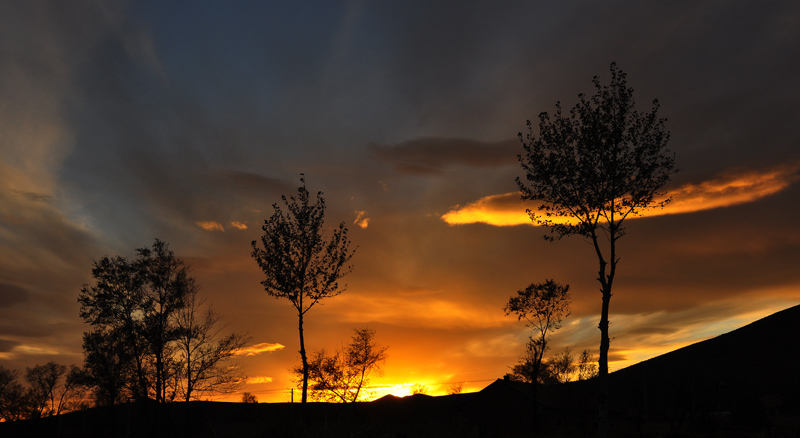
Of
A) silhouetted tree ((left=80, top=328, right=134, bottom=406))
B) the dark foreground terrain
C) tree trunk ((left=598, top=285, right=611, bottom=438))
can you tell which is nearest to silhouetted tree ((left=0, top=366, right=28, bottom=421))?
the dark foreground terrain

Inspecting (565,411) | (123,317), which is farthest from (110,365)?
(565,411)

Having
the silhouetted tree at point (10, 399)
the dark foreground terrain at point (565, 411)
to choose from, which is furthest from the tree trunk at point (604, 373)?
the silhouetted tree at point (10, 399)

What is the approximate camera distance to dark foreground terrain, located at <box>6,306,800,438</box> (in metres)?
13.8

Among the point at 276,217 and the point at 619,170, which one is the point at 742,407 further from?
the point at 276,217

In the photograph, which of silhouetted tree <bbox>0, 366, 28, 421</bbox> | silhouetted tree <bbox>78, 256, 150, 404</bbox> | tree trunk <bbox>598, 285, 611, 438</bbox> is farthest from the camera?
silhouetted tree <bbox>0, 366, 28, 421</bbox>

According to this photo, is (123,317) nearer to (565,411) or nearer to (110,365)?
(110,365)

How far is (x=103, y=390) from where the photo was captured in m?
65.6

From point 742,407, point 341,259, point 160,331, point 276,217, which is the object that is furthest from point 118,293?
point 742,407

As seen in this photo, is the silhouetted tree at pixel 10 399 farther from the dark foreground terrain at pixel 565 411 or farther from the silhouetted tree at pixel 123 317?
the silhouetted tree at pixel 123 317

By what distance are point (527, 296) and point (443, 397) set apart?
2206 inches

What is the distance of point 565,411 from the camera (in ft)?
212

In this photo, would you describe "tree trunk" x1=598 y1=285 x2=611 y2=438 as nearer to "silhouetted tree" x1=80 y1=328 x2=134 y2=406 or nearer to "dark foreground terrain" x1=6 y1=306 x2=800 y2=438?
"dark foreground terrain" x1=6 y1=306 x2=800 y2=438

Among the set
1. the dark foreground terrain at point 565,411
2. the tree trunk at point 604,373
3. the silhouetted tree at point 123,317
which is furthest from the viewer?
the silhouetted tree at point 123,317

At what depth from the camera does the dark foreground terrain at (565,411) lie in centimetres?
1380
